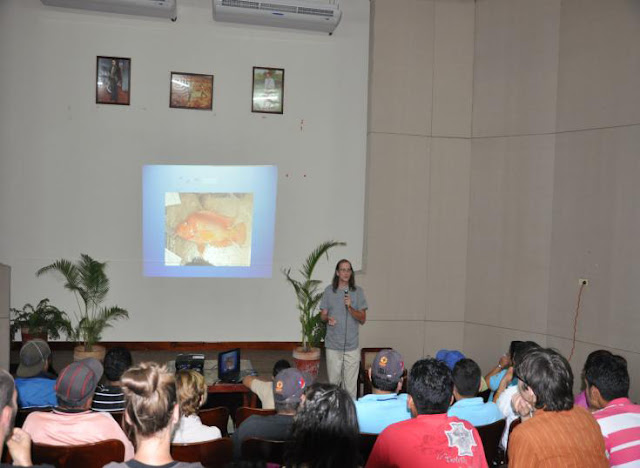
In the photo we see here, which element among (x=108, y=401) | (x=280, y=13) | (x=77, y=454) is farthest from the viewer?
(x=280, y=13)

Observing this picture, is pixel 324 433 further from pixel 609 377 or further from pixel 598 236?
pixel 598 236

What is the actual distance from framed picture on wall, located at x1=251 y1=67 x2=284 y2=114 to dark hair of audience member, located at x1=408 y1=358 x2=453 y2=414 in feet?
18.5

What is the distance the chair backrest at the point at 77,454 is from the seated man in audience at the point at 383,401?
41.1 inches

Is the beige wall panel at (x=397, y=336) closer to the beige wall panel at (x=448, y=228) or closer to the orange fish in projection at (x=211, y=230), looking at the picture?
the beige wall panel at (x=448, y=228)

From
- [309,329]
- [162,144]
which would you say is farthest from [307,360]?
[162,144]

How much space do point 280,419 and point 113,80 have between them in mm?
5601

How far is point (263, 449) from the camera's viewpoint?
2.28 m

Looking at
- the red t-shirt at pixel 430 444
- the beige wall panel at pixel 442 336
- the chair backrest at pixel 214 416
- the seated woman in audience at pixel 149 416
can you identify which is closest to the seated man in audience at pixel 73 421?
the chair backrest at pixel 214 416

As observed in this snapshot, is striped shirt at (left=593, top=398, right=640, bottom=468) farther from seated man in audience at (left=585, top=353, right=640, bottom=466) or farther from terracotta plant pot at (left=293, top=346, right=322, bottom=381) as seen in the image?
terracotta plant pot at (left=293, top=346, right=322, bottom=381)

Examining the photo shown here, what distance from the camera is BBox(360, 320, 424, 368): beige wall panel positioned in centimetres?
627

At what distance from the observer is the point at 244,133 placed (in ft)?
23.4

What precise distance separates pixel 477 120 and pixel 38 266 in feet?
18.0

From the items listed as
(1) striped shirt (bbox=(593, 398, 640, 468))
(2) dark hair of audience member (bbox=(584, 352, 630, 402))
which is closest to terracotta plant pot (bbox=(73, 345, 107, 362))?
(2) dark hair of audience member (bbox=(584, 352, 630, 402))

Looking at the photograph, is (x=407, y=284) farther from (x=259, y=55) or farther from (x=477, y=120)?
(x=259, y=55)
